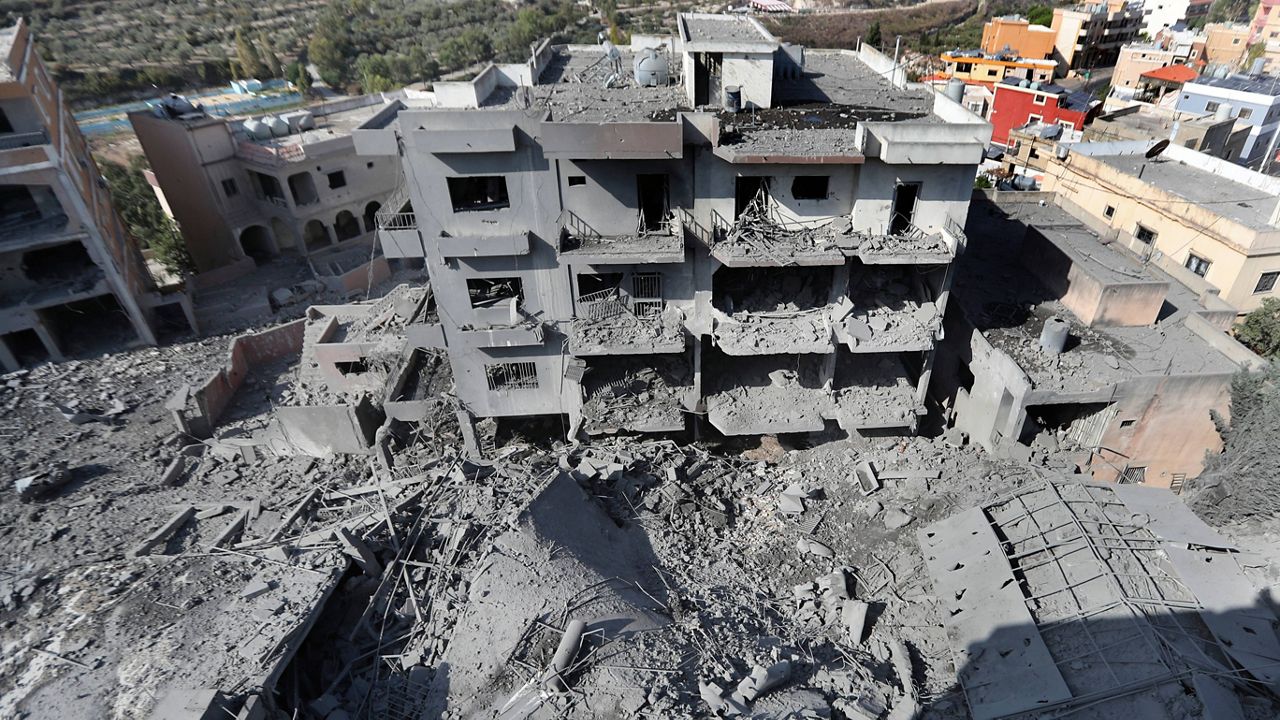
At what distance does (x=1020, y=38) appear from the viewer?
257 ft

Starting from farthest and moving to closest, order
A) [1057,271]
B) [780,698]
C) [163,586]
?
[1057,271] < [163,586] < [780,698]

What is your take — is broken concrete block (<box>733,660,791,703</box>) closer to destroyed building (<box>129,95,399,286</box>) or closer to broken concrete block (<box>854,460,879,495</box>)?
broken concrete block (<box>854,460,879,495</box>)

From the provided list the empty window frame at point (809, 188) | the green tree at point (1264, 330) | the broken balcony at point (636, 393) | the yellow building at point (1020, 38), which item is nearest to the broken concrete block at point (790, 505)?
the broken balcony at point (636, 393)

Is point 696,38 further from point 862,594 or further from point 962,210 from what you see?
point 862,594

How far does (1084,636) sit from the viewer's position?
14.0 m

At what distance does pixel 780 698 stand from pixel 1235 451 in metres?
17.2

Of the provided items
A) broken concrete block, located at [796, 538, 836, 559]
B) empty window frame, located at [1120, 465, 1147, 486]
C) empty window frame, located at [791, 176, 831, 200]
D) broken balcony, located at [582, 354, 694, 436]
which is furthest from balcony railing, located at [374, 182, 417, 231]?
empty window frame, located at [1120, 465, 1147, 486]

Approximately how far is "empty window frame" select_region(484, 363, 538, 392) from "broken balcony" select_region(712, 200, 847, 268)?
28.5 ft

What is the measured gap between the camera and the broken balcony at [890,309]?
21.1m

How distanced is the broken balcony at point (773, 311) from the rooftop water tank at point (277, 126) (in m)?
36.5

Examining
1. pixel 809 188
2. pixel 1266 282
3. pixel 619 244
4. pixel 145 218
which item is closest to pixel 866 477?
pixel 809 188

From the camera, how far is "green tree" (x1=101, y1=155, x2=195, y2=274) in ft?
133

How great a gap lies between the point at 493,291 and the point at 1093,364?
68.4ft

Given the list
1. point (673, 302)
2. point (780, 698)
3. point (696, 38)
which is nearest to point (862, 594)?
point (780, 698)
